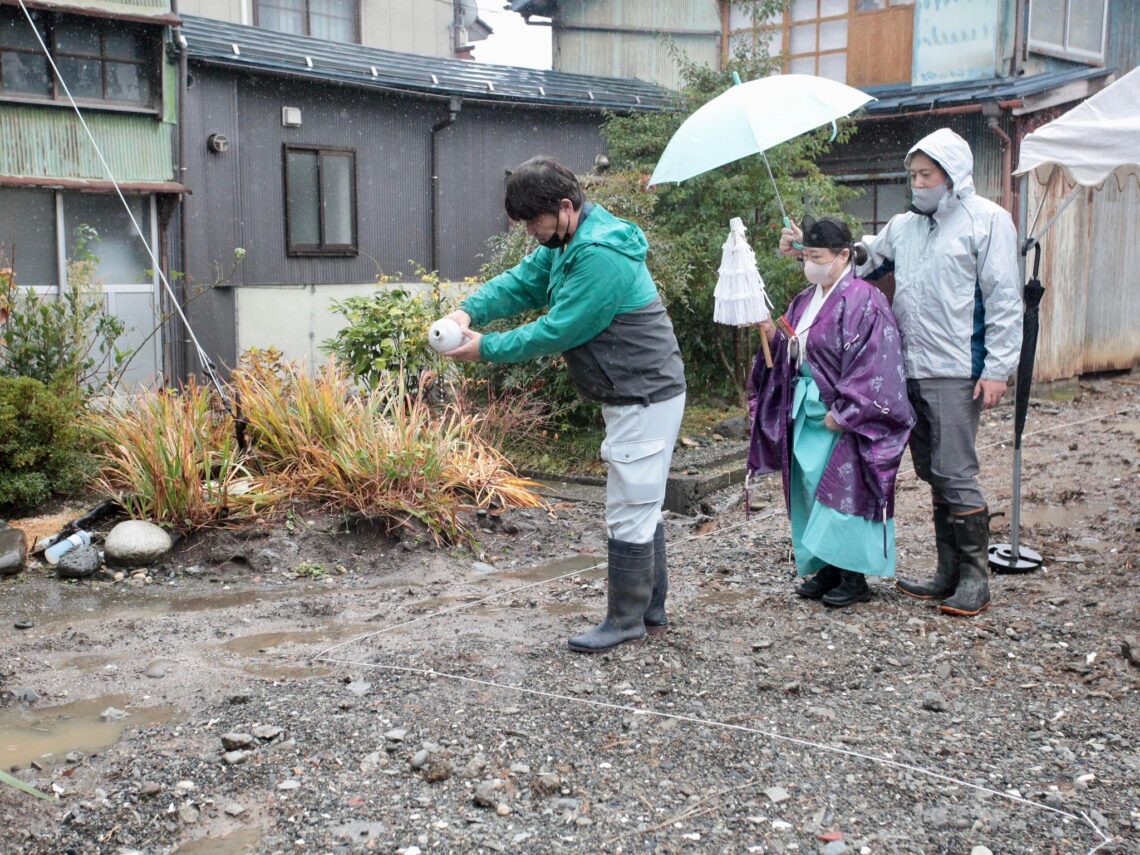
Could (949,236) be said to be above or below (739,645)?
above

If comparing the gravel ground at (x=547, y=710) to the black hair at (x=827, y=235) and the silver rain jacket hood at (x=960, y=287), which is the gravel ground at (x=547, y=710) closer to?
the silver rain jacket hood at (x=960, y=287)

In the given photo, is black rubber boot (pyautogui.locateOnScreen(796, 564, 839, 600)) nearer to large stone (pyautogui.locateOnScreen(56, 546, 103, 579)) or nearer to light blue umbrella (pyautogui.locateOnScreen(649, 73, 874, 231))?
light blue umbrella (pyautogui.locateOnScreen(649, 73, 874, 231))

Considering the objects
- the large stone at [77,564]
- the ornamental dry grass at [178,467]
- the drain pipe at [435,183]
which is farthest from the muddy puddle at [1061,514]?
the drain pipe at [435,183]

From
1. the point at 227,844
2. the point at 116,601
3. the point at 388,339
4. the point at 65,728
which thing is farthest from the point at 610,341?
the point at 388,339

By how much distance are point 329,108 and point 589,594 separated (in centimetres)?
843

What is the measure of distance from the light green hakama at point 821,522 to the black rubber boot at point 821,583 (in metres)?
0.13

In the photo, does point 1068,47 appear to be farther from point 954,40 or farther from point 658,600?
point 658,600

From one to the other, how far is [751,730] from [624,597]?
0.92 metres

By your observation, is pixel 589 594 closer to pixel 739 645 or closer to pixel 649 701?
pixel 739 645

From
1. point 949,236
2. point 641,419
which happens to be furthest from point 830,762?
point 949,236

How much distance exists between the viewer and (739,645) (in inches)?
188

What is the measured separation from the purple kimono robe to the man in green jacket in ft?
2.67

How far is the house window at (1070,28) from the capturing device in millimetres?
13367

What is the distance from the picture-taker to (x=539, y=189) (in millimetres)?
4254
